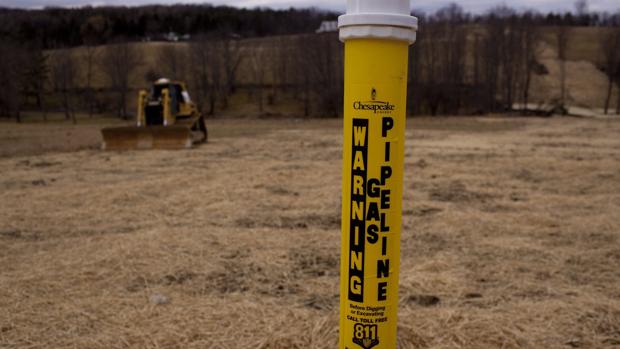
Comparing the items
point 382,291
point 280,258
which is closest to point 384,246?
point 382,291

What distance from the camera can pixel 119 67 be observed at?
5247 cm

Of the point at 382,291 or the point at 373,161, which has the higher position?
the point at 373,161

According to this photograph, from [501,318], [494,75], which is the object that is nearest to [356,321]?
[501,318]

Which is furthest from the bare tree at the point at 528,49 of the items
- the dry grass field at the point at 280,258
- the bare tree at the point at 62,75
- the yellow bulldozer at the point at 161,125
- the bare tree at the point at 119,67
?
the bare tree at the point at 62,75

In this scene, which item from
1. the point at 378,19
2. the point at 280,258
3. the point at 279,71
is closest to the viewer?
the point at 378,19

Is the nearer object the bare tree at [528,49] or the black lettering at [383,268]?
the black lettering at [383,268]

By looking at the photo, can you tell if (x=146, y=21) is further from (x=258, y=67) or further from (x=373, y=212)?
(x=373, y=212)

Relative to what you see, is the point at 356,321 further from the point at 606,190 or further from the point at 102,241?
the point at 606,190

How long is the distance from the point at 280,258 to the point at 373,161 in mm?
3884

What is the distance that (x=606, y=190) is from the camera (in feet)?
30.2

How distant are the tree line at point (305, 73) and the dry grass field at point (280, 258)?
33812mm

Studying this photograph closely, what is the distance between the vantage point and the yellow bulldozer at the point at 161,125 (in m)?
16.6

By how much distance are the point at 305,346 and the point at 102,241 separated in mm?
3572

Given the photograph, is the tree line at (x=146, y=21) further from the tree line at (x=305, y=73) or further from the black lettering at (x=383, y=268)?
the black lettering at (x=383, y=268)
